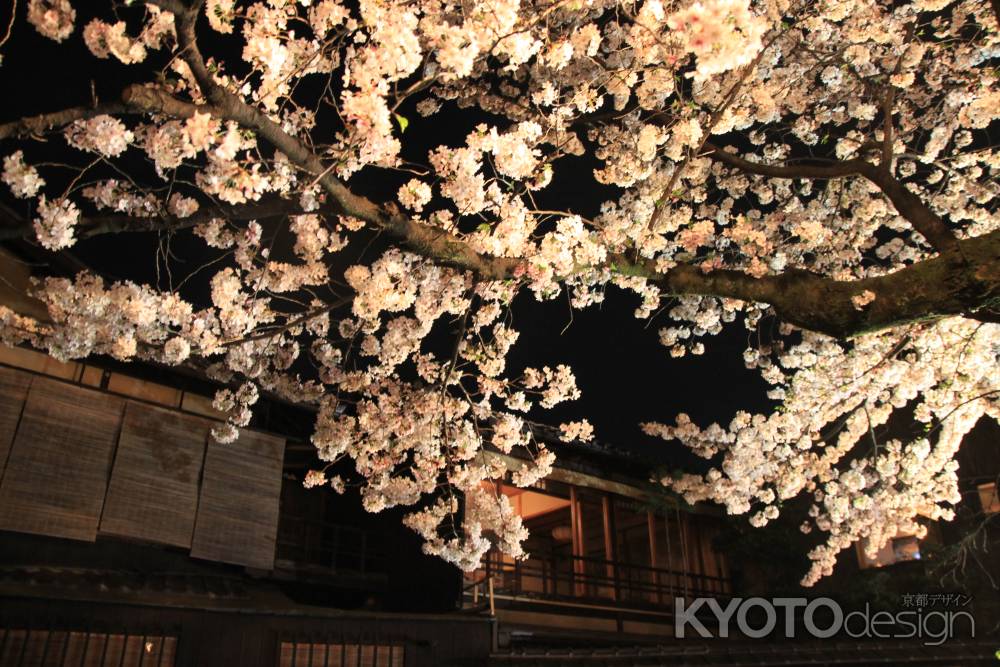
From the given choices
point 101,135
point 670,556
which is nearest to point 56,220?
point 101,135

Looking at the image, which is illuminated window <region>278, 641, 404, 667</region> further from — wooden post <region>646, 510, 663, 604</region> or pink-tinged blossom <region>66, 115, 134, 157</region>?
wooden post <region>646, 510, 663, 604</region>

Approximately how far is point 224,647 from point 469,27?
7948 mm

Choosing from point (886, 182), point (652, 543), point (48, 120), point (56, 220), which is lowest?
point (652, 543)

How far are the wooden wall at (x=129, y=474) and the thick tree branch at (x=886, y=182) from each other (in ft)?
26.2

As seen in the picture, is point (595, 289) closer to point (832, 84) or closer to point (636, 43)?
point (636, 43)

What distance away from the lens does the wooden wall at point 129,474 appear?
26.5 feet

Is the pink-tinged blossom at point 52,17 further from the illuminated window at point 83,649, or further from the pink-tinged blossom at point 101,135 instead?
the illuminated window at point 83,649

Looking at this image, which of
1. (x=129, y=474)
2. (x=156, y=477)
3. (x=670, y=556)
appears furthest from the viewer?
(x=670, y=556)

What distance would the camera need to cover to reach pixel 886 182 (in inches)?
252

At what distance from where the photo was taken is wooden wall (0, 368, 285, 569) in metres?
8.06

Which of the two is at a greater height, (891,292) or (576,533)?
(576,533)

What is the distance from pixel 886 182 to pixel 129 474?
377 inches

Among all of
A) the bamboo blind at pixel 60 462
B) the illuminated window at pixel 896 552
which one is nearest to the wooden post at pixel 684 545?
the illuminated window at pixel 896 552

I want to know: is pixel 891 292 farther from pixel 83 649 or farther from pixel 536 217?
pixel 83 649
